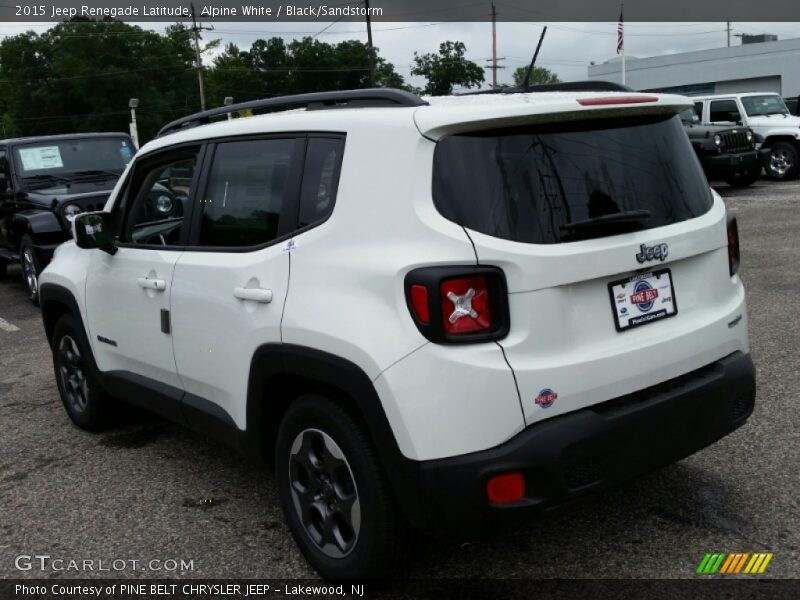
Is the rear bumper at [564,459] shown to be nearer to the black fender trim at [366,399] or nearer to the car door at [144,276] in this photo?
the black fender trim at [366,399]

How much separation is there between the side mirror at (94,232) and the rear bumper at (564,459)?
2470mm

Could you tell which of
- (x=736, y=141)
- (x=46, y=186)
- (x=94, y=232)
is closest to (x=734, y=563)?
(x=94, y=232)

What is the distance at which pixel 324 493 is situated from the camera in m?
3.14

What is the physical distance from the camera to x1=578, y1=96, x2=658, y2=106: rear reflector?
9.64ft

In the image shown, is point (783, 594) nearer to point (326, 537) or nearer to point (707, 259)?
point (707, 259)

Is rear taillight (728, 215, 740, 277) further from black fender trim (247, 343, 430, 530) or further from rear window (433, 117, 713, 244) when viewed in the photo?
black fender trim (247, 343, 430, 530)

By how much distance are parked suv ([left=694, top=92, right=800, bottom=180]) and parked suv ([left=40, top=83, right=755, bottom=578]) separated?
16.9 metres

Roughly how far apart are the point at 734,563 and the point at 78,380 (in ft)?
12.3

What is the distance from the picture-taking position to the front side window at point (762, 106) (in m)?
19.2

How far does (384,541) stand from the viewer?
2.90 metres

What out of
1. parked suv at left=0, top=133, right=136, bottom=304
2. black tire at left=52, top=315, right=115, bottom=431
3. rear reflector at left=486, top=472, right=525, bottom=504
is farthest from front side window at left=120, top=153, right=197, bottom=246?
parked suv at left=0, top=133, right=136, bottom=304

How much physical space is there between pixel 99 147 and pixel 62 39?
80.8 meters

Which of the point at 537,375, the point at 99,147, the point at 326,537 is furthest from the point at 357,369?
the point at 99,147

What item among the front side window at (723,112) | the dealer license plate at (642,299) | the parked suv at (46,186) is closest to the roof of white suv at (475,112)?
the dealer license plate at (642,299)
